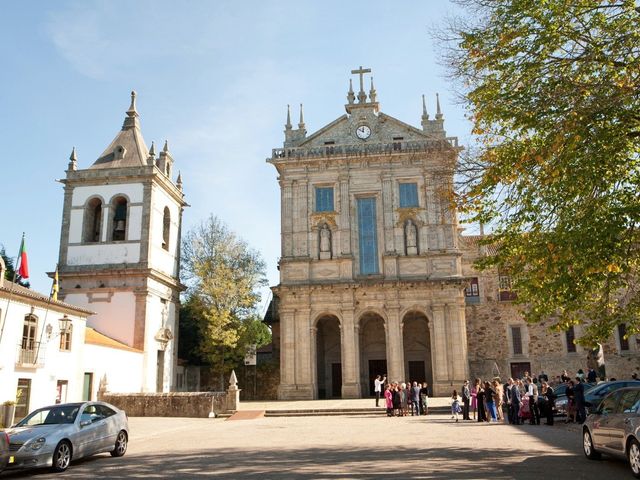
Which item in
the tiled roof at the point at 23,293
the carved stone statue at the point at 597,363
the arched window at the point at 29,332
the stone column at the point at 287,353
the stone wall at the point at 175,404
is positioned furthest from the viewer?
the carved stone statue at the point at 597,363

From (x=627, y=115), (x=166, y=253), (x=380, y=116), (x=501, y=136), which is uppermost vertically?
(x=380, y=116)

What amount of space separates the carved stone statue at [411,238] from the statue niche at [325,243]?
5.12m

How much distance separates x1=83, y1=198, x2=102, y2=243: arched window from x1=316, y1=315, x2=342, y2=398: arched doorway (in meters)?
15.8

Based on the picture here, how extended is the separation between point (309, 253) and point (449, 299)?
956 centimetres

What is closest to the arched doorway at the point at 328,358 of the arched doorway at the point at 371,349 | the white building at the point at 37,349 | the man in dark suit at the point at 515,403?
the arched doorway at the point at 371,349

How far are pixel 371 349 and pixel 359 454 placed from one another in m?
26.9

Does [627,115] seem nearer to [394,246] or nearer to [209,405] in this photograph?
[209,405]

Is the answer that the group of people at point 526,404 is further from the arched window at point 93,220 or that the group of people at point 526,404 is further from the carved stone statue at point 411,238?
the arched window at point 93,220

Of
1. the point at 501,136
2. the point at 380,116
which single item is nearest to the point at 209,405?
the point at 501,136

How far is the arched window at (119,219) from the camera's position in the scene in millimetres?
36094

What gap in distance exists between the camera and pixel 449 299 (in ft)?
119

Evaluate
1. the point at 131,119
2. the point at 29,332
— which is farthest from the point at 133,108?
the point at 29,332

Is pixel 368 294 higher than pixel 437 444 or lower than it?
higher

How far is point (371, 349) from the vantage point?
128 ft
